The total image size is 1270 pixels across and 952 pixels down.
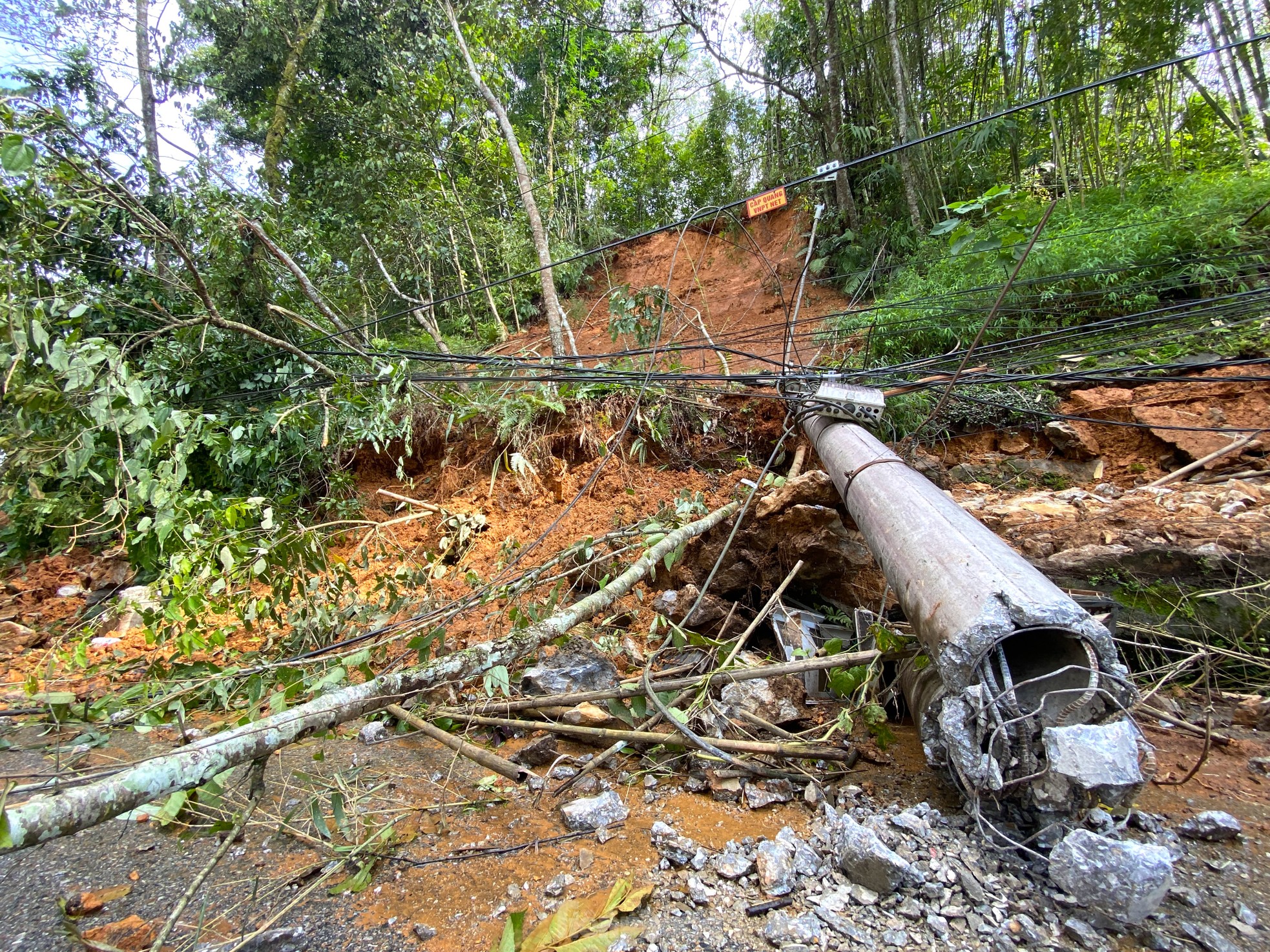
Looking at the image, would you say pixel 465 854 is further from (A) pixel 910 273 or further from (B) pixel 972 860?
(A) pixel 910 273

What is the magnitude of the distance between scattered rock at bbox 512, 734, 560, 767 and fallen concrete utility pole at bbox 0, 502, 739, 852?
0.48 m

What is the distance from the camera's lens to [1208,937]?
1311mm

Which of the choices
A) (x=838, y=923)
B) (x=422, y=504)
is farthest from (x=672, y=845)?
(x=422, y=504)

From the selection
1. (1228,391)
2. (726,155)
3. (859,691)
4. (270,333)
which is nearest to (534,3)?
(726,155)

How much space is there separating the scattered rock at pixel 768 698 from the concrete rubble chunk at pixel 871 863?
79cm

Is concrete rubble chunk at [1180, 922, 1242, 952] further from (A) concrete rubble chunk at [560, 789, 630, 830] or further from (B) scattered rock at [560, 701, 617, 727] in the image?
(B) scattered rock at [560, 701, 617, 727]

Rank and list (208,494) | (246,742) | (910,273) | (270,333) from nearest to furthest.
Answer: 1. (246,742)
2. (208,494)
3. (270,333)
4. (910,273)

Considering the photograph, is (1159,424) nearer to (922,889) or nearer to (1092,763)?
(1092,763)

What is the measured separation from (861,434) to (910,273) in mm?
4957

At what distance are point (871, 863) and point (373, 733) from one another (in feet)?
7.63

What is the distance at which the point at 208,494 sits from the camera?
3.08 m

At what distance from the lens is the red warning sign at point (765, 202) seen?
356 cm

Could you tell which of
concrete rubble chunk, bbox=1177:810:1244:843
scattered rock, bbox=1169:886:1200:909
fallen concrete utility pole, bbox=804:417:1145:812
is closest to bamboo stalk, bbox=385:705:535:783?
fallen concrete utility pole, bbox=804:417:1145:812

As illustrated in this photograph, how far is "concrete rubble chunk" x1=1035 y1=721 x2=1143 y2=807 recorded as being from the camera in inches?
55.4
